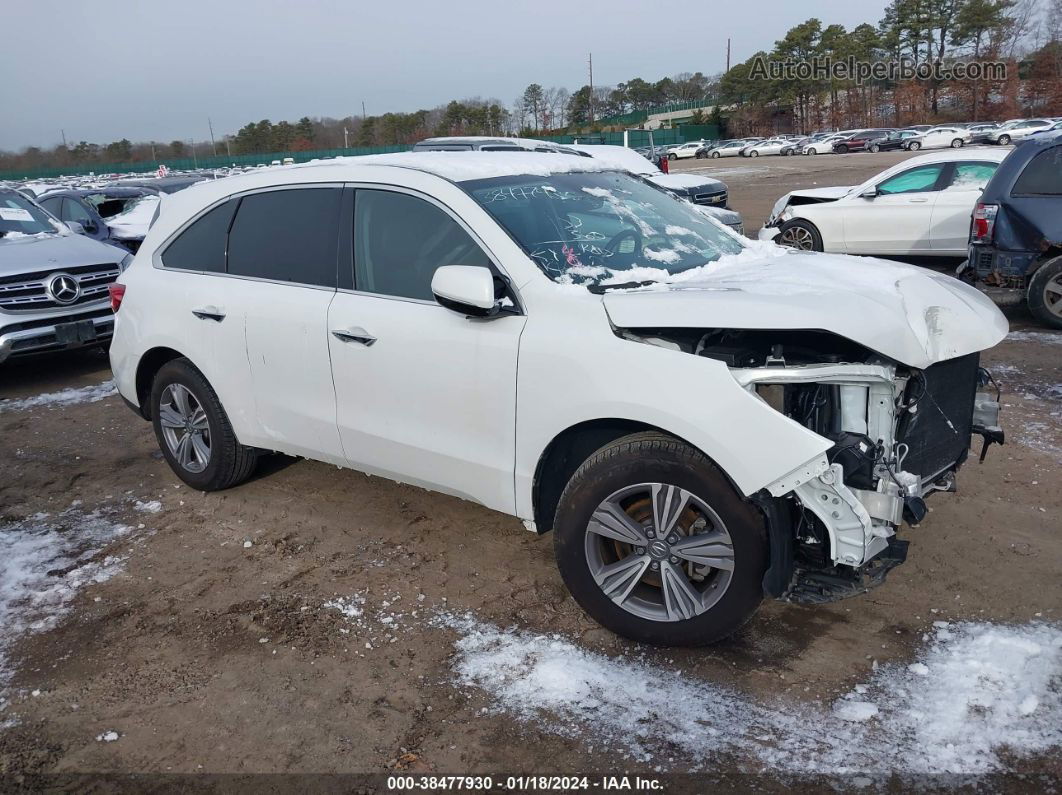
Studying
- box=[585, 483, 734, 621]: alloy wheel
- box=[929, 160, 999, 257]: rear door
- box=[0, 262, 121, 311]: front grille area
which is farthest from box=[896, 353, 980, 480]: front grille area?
box=[929, 160, 999, 257]: rear door

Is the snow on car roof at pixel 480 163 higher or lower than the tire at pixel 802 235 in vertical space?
higher

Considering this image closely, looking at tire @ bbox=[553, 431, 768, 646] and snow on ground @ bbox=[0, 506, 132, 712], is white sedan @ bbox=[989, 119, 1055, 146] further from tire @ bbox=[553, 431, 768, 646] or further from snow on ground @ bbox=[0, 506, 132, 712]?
snow on ground @ bbox=[0, 506, 132, 712]

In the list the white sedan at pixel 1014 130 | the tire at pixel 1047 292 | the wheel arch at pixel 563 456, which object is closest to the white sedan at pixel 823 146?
the white sedan at pixel 1014 130

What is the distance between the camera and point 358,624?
369 centimetres

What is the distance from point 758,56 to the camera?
282 feet

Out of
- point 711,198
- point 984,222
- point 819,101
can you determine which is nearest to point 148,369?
point 984,222

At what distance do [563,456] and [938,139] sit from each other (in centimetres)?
5346

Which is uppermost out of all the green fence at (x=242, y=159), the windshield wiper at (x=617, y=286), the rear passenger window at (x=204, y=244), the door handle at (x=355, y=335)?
the green fence at (x=242, y=159)

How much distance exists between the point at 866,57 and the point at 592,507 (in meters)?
90.1

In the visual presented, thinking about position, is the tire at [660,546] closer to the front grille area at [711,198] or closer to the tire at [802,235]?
the tire at [802,235]

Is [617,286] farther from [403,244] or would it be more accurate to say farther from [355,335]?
[355,335]

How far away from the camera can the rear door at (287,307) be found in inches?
165

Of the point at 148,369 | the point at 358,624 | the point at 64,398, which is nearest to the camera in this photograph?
the point at 358,624

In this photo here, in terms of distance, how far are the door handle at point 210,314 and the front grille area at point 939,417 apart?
11.1 ft
